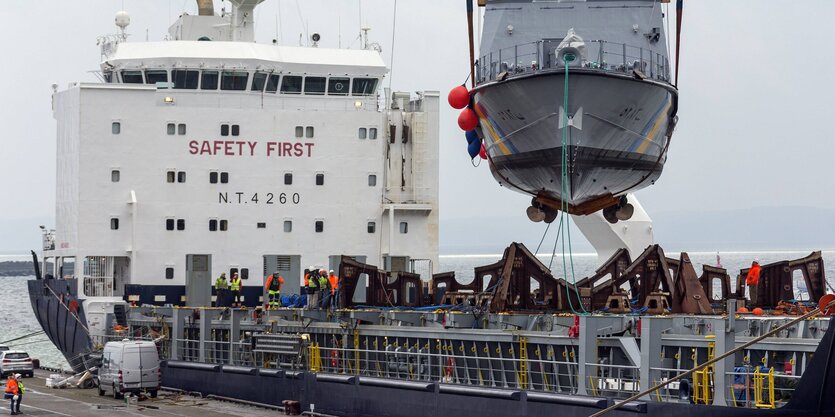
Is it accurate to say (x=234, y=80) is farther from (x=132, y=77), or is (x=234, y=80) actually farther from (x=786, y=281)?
(x=786, y=281)

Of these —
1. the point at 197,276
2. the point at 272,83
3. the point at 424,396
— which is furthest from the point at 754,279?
the point at 197,276

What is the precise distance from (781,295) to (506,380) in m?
7.67

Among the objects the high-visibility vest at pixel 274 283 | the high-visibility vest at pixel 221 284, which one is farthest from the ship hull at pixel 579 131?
the high-visibility vest at pixel 221 284

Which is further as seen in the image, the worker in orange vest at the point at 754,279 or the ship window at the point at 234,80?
the ship window at the point at 234,80

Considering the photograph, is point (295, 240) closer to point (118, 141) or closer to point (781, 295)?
point (118, 141)

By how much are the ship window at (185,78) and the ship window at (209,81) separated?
0.18 metres

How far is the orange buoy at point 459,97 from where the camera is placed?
91.6 feet

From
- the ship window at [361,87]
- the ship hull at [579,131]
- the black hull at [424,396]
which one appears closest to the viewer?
the black hull at [424,396]

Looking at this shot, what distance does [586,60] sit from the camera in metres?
25.1

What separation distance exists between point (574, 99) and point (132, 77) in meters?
16.1

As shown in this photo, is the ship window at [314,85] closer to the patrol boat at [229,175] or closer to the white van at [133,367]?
the patrol boat at [229,175]

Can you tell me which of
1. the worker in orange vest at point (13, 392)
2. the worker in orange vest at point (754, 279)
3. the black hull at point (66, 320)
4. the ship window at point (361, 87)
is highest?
the ship window at point (361, 87)

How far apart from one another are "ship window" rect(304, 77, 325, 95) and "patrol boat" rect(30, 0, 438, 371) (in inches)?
1.9

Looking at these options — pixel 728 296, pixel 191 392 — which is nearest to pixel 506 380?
pixel 728 296
